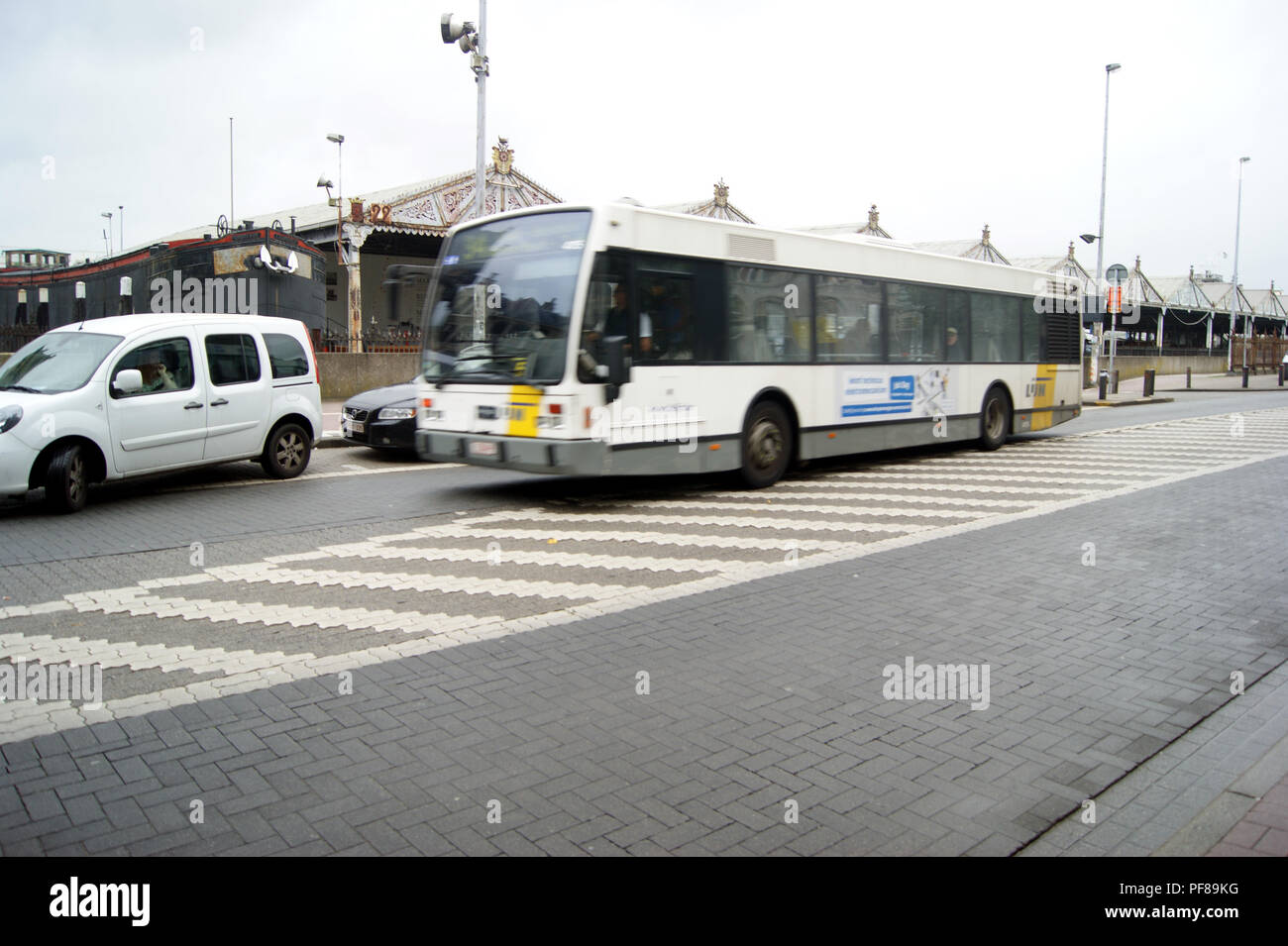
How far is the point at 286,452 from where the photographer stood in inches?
492

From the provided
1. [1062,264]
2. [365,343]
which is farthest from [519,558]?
[1062,264]

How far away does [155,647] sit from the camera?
5551 millimetres

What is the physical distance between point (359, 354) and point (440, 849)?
21.3 m

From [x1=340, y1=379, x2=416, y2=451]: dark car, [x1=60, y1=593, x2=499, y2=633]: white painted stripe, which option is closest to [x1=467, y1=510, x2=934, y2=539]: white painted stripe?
[x1=60, y1=593, x2=499, y2=633]: white painted stripe

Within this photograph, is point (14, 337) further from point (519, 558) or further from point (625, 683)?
point (625, 683)

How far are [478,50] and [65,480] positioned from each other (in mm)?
12140

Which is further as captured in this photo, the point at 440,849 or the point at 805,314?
the point at 805,314

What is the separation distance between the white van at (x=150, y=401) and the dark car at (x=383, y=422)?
1670 millimetres

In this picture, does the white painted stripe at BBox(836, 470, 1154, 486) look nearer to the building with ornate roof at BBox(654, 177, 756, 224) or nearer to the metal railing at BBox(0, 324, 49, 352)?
the metal railing at BBox(0, 324, 49, 352)

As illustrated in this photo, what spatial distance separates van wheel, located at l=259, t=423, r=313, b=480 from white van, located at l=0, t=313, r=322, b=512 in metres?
0.01

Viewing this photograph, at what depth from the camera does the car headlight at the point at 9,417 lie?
362 inches
